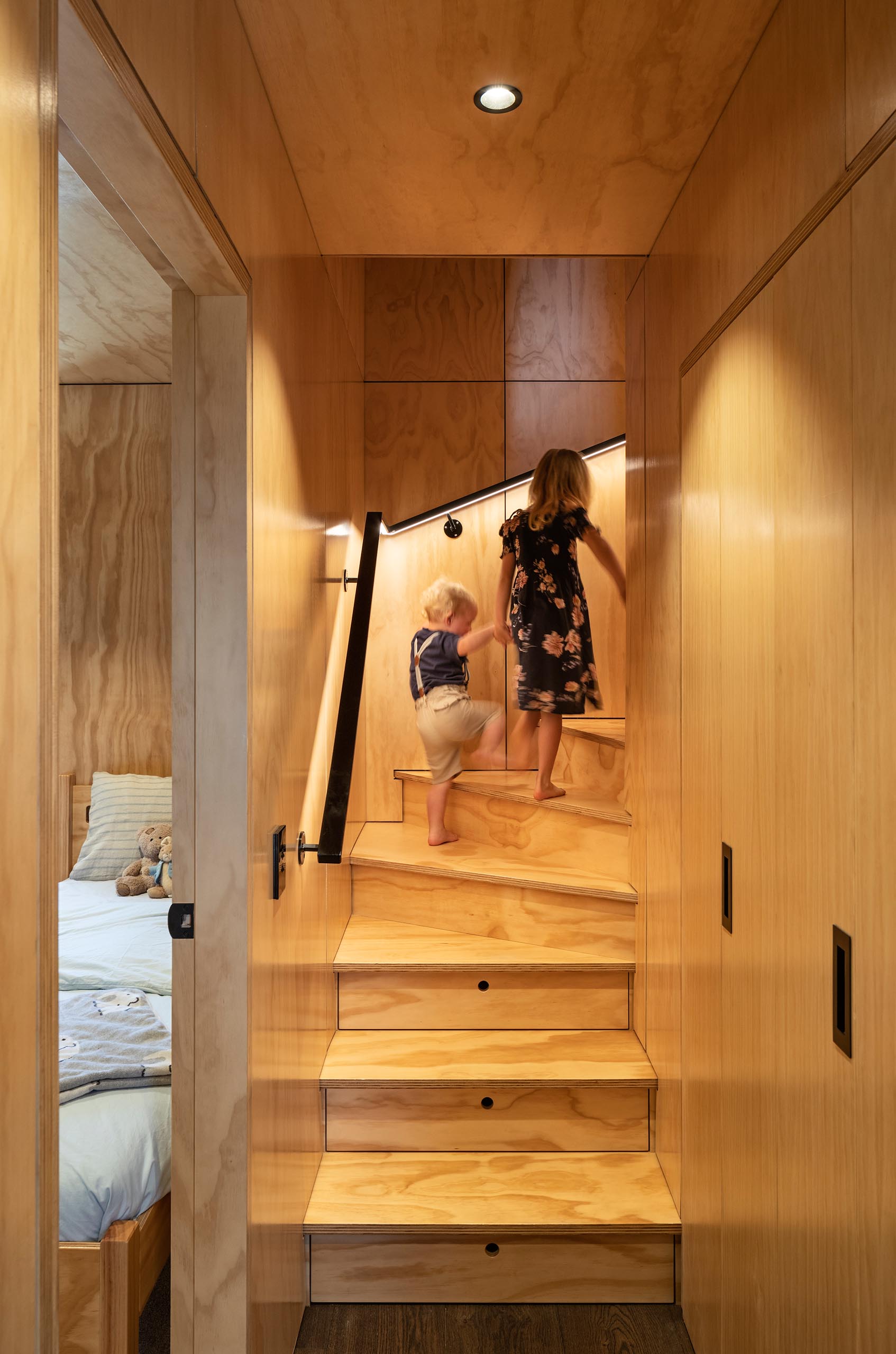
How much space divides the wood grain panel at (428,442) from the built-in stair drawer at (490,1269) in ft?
9.00

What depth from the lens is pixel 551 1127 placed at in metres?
2.44

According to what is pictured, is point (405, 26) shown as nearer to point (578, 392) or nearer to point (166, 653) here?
point (578, 392)

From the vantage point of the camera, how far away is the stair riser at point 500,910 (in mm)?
2756

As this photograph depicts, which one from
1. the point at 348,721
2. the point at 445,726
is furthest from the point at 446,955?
the point at 445,726

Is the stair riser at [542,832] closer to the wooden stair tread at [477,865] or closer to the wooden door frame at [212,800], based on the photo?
the wooden stair tread at [477,865]

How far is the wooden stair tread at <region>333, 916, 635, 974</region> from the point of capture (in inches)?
104

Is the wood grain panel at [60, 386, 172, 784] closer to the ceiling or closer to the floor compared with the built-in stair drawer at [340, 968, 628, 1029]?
closer to the ceiling

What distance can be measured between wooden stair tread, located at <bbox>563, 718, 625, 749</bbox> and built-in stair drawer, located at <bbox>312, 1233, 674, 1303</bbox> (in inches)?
64.6

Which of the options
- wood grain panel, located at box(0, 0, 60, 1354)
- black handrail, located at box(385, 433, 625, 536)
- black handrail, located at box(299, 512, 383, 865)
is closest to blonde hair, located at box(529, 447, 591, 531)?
black handrail, located at box(385, 433, 625, 536)

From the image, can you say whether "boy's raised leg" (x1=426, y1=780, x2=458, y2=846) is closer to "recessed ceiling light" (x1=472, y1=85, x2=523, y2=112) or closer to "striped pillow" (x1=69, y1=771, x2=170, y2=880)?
"striped pillow" (x1=69, y1=771, x2=170, y2=880)

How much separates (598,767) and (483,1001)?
114 cm

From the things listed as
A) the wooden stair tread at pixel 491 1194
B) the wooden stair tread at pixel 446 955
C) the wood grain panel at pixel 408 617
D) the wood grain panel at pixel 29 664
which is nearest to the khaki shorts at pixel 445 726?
the wood grain panel at pixel 408 617

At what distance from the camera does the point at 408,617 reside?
13.3ft

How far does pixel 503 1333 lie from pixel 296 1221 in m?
0.54
